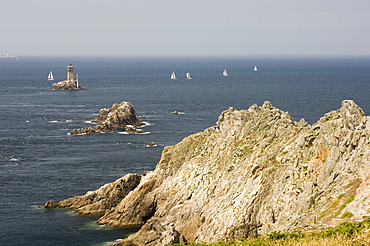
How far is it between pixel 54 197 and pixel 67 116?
88250mm

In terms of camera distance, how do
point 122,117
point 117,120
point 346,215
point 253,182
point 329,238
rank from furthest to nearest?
point 122,117, point 117,120, point 253,182, point 346,215, point 329,238

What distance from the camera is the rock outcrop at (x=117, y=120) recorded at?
Result: 138000mm

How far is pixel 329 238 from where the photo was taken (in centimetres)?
3591

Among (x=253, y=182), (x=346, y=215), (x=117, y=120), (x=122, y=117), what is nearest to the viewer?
(x=346, y=215)

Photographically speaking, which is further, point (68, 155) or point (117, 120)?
point (117, 120)

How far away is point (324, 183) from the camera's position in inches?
1967

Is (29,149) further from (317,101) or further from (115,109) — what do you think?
(317,101)

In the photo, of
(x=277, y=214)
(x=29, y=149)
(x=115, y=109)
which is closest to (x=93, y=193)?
(x=277, y=214)

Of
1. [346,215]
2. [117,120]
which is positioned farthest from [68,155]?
[346,215]

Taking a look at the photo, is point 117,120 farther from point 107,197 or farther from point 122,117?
point 107,197

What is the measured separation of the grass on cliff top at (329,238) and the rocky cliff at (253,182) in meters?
4.87

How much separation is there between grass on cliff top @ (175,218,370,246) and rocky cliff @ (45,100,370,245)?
16.0 feet

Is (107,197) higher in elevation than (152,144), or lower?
higher

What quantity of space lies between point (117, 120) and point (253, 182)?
92.3m
